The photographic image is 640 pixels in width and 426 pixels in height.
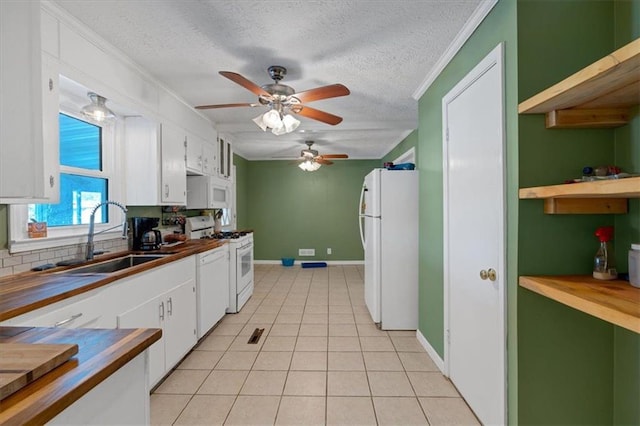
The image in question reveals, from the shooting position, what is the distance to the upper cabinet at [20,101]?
1172mm

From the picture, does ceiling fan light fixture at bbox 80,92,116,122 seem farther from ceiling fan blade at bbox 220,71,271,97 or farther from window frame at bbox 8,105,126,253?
ceiling fan blade at bbox 220,71,271,97

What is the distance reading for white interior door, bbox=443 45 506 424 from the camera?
1568 mm

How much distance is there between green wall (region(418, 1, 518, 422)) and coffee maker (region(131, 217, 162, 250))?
2.49 meters

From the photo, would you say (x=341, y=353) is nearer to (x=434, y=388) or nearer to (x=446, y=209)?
(x=434, y=388)

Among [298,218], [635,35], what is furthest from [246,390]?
[298,218]

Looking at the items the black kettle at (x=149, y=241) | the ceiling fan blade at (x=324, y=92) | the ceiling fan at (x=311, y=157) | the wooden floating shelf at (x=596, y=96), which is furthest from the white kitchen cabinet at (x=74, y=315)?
the ceiling fan at (x=311, y=157)

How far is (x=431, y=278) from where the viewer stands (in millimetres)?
2643

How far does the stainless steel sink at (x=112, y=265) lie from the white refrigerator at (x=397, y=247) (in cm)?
216

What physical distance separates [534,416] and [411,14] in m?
2.27

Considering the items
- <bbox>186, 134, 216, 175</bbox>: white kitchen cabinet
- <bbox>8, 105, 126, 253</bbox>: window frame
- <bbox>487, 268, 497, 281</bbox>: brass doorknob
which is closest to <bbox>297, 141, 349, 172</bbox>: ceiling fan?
<bbox>186, 134, 216, 175</bbox>: white kitchen cabinet

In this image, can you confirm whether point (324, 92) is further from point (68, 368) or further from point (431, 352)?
point (431, 352)

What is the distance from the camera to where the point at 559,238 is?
1431 millimetres

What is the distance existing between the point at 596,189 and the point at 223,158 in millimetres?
4157

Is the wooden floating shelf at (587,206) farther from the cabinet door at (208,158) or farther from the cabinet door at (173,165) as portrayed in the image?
the cabinet door at (208,158)
